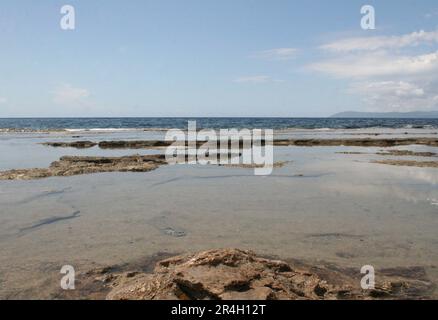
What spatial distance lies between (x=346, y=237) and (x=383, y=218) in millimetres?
1834

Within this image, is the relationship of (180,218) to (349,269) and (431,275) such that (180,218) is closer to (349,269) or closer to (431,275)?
(349,269)

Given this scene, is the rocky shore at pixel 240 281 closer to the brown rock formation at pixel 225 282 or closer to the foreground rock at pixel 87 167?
the brown rock formation at pixel 225 282

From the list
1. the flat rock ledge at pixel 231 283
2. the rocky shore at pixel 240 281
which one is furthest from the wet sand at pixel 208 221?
the flat rock ledge at pixel 231 283

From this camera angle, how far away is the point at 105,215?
9.59m

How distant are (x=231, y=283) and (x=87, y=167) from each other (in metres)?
13.7

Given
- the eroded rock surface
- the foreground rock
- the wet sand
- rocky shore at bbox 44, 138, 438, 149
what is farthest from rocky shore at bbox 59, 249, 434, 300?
rocky shore at bbox 44, 138, 438, 149

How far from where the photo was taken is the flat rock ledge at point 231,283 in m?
4.76

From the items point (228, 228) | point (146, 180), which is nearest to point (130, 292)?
point (228, 228)

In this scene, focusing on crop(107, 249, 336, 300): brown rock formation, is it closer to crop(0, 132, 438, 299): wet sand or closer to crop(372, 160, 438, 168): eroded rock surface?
crop(0, 132, 438, 299): wet sand

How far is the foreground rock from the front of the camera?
A: 15.5 metres

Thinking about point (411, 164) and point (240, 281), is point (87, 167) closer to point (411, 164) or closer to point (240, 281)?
point (240, 281)

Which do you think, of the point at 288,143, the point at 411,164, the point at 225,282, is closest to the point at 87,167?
the point at 225,282

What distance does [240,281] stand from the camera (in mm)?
5008

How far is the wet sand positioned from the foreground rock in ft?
3.27
